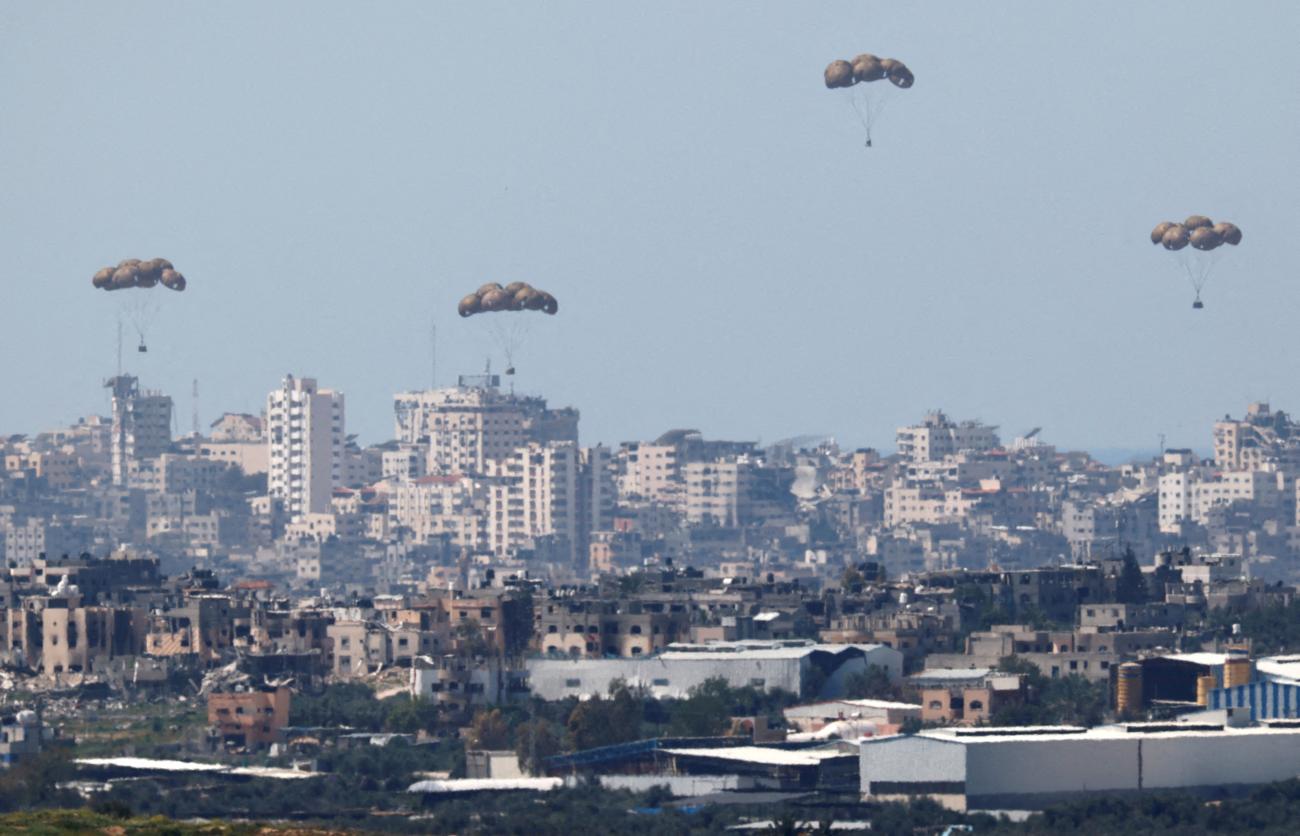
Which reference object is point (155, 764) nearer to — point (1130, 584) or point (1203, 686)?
point (1203, 686)

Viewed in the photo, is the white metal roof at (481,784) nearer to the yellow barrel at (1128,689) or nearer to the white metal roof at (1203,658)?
the yellow barrel at (1128,689)

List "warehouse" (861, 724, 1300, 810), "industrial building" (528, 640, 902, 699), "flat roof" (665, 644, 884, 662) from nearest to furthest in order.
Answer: "warehouse" (861, 724, 1300, 810)
"industrial building" (528, 640, 902, 699)
"flat roof" (665, 644, 884, 662)

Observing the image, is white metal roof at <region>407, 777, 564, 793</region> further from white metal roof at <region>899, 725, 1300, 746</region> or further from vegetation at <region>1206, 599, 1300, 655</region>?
vegetation at <region>1206, 599, 1300, 655</region>

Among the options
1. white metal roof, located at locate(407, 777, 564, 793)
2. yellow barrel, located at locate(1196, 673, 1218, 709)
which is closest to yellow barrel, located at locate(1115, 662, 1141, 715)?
yellow barrel, located at locate(1196, 673, 1218, 709)

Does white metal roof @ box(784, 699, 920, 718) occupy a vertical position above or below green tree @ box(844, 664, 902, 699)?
below

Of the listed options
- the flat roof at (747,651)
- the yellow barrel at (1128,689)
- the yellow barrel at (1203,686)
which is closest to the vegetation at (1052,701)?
the yellow barrel at (1128,689)

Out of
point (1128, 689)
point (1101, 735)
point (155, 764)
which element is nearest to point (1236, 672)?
point (1128, 689)
